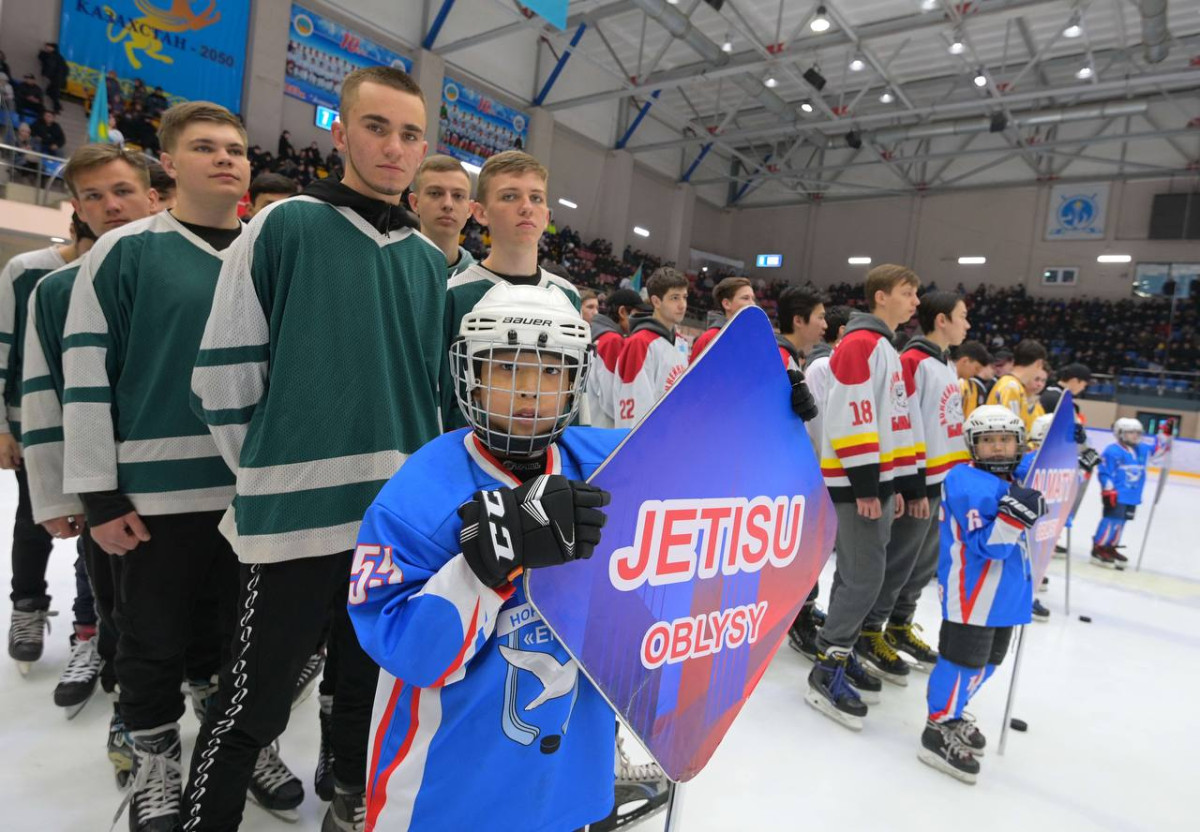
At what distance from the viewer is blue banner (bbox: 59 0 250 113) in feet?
30.7

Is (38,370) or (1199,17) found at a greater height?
(1199,17)

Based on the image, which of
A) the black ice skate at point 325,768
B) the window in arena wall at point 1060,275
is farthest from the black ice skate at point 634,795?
the window in arena wall at point 1060,275

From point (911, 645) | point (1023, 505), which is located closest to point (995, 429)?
point (1023, 505)

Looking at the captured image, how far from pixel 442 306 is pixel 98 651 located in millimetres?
1720

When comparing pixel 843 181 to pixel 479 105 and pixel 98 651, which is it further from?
pixel 98 651

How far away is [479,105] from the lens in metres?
14.0

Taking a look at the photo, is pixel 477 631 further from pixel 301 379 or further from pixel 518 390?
pixel 301 379

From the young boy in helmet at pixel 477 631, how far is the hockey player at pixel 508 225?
0.82 m

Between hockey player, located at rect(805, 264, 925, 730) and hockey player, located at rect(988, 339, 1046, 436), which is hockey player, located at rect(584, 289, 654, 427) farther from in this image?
hockey player, located at rect(988, 339, 1046, 436)

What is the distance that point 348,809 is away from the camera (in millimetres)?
1487

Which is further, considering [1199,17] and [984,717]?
[1199,17]

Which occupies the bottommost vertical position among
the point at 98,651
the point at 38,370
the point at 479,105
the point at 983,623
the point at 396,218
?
the point at 98,651

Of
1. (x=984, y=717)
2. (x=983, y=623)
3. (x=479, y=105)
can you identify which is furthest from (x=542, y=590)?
(x=479, y=105)

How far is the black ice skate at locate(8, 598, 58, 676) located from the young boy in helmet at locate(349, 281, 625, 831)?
6.55ft
